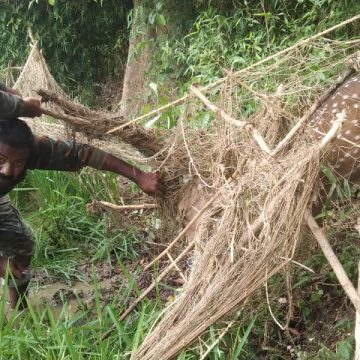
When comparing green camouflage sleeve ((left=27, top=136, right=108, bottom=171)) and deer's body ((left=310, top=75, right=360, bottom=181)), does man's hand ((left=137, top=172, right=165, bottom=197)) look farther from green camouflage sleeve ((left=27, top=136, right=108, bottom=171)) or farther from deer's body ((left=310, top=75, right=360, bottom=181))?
deer's body ((left=310, top=75, right=360, bottom=181))

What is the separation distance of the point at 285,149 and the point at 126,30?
6.39 m

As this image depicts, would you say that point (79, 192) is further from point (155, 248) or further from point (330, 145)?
point (330, 145)

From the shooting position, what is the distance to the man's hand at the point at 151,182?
3.12 metres

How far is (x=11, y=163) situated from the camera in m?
3.04

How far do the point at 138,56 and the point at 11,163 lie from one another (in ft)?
12.8

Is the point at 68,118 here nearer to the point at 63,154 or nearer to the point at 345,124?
the point at 63,154

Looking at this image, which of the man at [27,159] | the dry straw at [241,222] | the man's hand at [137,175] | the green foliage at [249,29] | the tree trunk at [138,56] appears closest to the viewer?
the dry straw at [241,222]

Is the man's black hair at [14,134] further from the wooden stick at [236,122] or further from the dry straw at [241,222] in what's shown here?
the dry straw at [241,222]

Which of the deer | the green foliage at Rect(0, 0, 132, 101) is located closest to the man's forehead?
the deer

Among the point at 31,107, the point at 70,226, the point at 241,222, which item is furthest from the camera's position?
the point at 70,226

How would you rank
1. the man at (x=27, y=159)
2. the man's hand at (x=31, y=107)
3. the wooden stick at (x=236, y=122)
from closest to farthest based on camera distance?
the wooden stick at (x=236, y=122)
the man's hand at (x=31, y=107)
the man at (x=27, y=159)

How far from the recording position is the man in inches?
115

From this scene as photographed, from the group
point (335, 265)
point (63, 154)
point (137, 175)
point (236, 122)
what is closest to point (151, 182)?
point (137, 175)

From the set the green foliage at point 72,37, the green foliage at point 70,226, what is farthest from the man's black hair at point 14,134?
the green foliage at point 72,37
